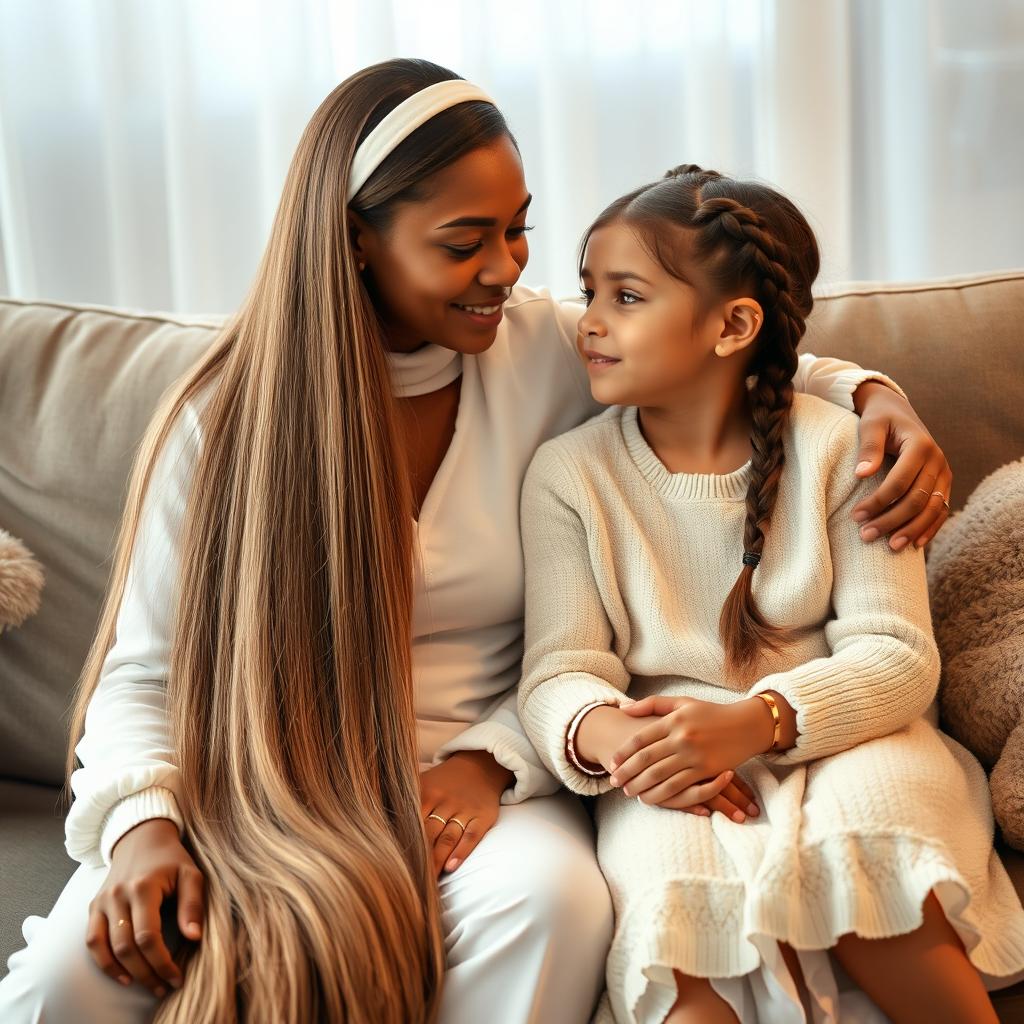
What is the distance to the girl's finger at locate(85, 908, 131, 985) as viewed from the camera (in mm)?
1100

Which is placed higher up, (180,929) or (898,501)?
(898,501)

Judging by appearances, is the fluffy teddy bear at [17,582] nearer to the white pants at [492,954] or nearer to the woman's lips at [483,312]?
the white pants at [492,954]

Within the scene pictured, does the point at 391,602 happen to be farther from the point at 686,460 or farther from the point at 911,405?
the point at 911,405

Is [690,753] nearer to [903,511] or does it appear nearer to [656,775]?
[656,775]

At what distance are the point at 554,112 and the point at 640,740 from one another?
1315 millimetres

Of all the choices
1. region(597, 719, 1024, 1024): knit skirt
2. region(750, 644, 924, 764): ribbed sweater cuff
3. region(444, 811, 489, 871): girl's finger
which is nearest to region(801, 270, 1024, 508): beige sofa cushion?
region(750, 644, 924, 764): ribbed sweater cuff

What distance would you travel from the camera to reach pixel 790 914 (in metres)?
1.10

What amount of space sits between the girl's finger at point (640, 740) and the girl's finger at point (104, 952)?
0.51 meters

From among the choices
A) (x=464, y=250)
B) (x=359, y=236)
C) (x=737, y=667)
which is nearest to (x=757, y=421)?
(x=737, y=667)

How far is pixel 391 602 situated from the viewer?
1.32m

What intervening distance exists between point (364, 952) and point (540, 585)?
499mm

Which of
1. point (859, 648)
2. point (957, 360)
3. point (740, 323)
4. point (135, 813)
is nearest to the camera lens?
point (135, 813)

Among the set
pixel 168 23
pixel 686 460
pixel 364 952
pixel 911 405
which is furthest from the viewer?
pixel 168 23

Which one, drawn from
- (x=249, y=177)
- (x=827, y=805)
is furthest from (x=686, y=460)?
(x=249, y=177)
